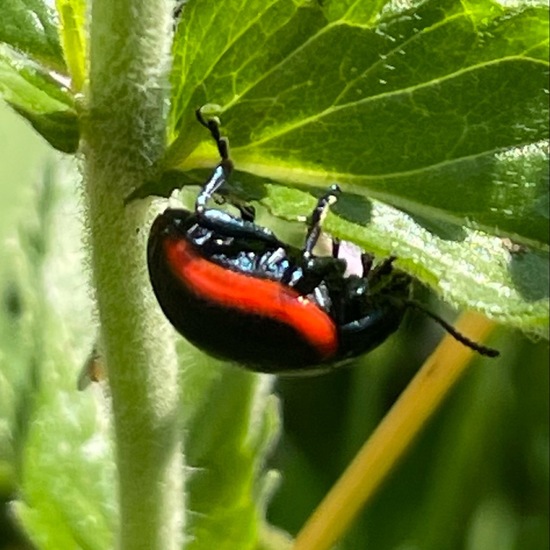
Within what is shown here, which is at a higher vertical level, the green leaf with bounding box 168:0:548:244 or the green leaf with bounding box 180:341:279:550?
the green leaf with bounding box 168:0:548:244

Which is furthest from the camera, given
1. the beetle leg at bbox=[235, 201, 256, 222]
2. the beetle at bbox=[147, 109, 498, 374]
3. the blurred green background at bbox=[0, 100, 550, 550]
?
the blurred green background at bbox=[0, 100, 550, 550]

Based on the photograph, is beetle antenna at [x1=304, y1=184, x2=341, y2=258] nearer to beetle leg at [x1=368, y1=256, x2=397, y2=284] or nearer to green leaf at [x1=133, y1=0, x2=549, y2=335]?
green leaf at [x1=133, y1=0, x2=549, y2=335]

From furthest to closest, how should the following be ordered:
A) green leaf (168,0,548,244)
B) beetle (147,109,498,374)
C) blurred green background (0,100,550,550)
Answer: blurred green background (0,100,550,550), beetle (147,109,498,374), green leaf (168,0,548,244)

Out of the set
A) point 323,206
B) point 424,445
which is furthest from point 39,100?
point 424,445

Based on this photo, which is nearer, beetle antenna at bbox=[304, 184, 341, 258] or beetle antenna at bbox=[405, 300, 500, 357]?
beetle antenna at bbox=[304, 184, 341, 258]

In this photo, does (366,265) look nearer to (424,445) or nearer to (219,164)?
(219,164)

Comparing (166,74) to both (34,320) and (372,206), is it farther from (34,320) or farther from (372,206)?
(34,320)

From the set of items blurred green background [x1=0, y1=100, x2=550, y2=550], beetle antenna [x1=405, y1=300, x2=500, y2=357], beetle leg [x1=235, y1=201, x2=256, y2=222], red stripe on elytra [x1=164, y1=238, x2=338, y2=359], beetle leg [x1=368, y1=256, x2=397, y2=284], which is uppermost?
beetle leg [x1=235, y1=201, x2=256, y2=222]

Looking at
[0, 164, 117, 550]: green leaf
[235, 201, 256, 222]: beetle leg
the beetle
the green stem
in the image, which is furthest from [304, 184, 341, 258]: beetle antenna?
[0, 164, 117, 550]: green leaf
